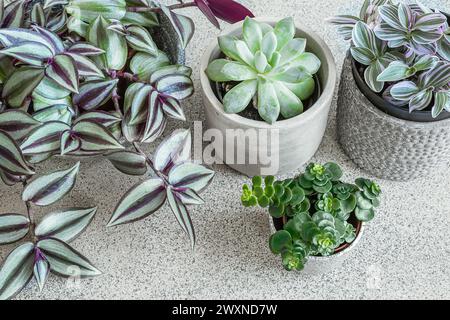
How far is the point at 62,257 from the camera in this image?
3.25 ft

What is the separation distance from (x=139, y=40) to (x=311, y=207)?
386mm

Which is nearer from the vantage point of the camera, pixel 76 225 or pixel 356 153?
pixel 76 225

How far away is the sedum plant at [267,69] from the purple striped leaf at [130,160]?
16cm

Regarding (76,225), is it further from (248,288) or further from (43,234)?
(248,288)

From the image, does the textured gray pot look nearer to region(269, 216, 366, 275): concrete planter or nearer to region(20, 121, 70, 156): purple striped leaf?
region(269, 216, 366, 275): concrete planter

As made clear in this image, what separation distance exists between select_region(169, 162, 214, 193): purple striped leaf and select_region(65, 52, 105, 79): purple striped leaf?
0.19m

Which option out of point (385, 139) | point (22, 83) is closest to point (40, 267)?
point (22, 83)

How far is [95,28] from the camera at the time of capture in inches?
41.1

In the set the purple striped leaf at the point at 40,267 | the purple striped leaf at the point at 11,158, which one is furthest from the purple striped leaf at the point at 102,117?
the purple striped leaf at the point at 40,267

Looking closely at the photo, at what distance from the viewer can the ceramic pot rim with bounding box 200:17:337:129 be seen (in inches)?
40.2

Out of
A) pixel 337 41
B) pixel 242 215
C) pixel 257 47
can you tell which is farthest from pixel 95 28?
pixel 337 41

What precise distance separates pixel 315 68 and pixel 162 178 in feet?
0.99

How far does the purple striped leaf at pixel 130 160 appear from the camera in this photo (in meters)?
1.01

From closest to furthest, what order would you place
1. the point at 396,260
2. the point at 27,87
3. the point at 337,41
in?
the point at 27,87, the point at 396,260, the point at 337,41
